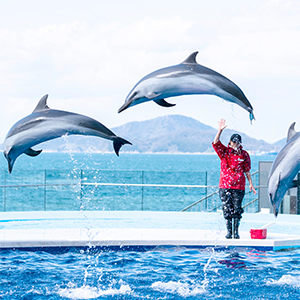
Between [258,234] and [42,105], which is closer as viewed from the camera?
[42,105]

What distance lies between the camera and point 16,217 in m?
11.5

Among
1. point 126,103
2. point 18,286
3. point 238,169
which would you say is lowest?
point 18,286

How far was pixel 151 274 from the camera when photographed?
706 cm

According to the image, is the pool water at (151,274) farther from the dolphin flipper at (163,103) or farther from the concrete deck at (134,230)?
the dolphin flipper at (163,103)

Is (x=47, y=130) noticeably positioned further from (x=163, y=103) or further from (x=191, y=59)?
(x=191, y=59)

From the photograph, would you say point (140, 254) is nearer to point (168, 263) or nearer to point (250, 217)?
point (168, 263)

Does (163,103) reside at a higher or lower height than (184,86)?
lower

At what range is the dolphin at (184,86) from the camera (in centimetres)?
504

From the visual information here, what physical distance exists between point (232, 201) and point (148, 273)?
186cm

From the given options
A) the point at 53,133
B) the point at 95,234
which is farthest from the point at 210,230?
the point at 53,133

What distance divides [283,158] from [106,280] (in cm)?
299

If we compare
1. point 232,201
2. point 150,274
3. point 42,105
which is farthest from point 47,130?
point 232,201

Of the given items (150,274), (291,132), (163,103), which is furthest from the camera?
(150,274)

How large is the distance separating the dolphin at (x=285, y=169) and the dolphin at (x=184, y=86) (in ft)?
1.91
